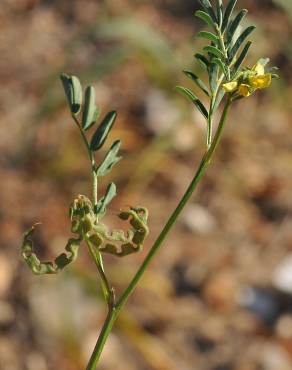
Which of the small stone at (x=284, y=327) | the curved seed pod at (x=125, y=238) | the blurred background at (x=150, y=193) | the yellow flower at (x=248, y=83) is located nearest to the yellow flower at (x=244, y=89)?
the yellow flower at (x=248, y=83)

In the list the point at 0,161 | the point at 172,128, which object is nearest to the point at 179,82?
the point at 172,128

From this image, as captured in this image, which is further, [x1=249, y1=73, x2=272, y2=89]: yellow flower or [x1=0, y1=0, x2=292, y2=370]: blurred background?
[x1=0, y1=0, x2=292, y2=370]: blurred background

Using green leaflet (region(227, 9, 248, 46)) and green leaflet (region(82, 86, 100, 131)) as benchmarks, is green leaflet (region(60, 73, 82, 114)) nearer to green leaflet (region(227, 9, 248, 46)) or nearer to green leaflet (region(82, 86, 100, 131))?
green leaflet (region(82, 86, 100, 131))

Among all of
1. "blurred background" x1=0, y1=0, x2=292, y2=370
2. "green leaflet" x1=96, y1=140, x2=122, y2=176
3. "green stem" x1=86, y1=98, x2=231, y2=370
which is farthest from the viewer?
"blurred background" x1=0, y1=0, x2=292, y2=370

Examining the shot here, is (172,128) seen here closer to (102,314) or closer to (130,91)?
(130,91)

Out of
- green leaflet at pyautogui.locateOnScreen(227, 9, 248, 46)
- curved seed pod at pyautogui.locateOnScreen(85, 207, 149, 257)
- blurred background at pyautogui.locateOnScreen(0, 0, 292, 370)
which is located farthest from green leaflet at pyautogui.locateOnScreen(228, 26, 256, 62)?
blurred background at pyautogui.locateOnScreen(0, 0, 292, 370)
